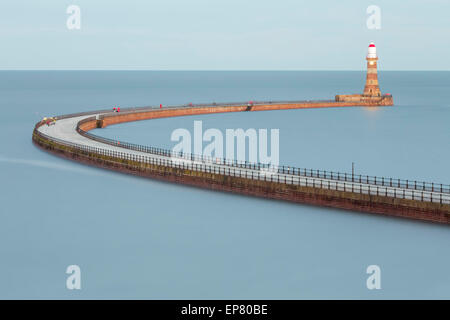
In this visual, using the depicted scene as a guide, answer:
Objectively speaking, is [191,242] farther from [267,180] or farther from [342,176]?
[342,176]

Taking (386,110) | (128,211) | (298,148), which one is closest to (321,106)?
(386,110)

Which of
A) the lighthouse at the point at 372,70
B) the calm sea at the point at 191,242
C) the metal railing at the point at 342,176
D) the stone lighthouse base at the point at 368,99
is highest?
the lighthouse at the point at 372,70

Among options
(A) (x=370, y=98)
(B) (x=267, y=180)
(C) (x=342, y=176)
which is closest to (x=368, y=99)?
(A) (x=370, y=98)

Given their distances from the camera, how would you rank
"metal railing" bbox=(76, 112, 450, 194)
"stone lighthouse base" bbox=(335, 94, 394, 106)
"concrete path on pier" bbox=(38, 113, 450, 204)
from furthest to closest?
"stone lighthouse base" bbox=(335, 94, 394, 106), "metal railing" bbox=(76, 112, 450, 194), "concrete path on pier" bbox=(38, 113, 450, 204)

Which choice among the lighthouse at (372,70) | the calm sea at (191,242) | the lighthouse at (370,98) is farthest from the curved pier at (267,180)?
the lighthouse at (370,98)

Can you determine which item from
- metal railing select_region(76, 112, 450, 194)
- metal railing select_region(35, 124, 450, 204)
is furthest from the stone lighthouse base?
metal railing select_region(35, 124, 450, 204)

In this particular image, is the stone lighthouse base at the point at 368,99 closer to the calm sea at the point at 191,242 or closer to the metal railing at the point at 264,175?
the calm sea at the point at 191,242

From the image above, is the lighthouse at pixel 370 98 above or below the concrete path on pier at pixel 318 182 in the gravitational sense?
above

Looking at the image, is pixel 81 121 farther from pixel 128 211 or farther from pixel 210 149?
pixel 128 211
